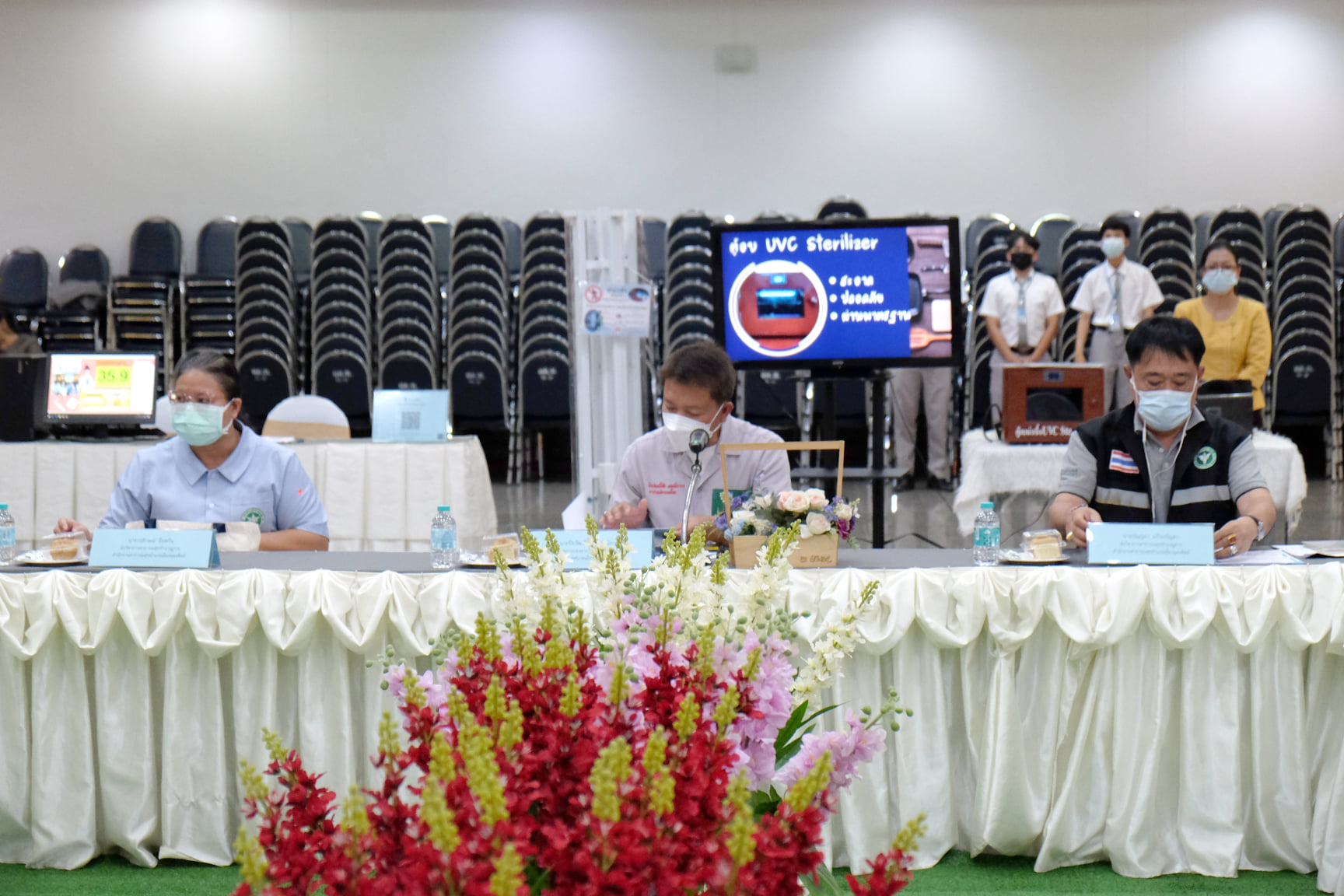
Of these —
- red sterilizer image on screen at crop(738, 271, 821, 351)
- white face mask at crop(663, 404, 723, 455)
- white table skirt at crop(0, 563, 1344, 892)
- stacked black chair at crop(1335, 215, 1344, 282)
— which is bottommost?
white table skirt at crop(0, 563, 1344, 892)

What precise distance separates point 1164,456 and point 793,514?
0.93 m

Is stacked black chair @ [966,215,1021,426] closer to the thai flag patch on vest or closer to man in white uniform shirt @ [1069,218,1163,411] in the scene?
man in white uniform shirt @ [1069,218,1163,411]

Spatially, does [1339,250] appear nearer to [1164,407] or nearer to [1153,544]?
[1164,407]

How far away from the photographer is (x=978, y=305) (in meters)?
8.05

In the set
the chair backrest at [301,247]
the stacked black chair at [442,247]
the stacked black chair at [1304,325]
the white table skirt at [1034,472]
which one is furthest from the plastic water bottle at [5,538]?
the stacked black chair at [1304,325]

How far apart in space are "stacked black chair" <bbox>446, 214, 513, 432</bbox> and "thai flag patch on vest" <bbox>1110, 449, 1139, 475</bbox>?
569 centimetres

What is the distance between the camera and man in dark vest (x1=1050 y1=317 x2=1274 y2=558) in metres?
2.59

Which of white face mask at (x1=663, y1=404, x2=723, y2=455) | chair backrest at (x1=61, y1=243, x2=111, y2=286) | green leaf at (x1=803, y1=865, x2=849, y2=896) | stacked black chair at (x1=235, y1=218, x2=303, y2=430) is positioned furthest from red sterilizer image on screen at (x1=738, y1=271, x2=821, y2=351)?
chair backrest at (x1=61, y1=243, x2=111, y2=286)

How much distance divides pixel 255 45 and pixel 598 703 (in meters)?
9.89

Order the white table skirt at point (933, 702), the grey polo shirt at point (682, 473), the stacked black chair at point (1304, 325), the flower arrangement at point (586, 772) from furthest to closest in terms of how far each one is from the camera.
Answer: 1. the stacked black chair at point (1304, 325)
2. the grey polo shirt at point (682, 473)
3. the white table skirt at point (933, 702)
4. the flower arrangement at point (586, 772)

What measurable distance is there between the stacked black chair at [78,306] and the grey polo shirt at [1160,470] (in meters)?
7.44

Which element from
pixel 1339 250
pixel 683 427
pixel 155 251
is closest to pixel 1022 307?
pixel 1339 250

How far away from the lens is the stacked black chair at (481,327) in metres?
7.95

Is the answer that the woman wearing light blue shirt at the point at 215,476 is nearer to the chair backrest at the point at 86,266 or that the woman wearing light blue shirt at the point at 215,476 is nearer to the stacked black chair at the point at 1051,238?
the chair backrest at the point at 86,266
